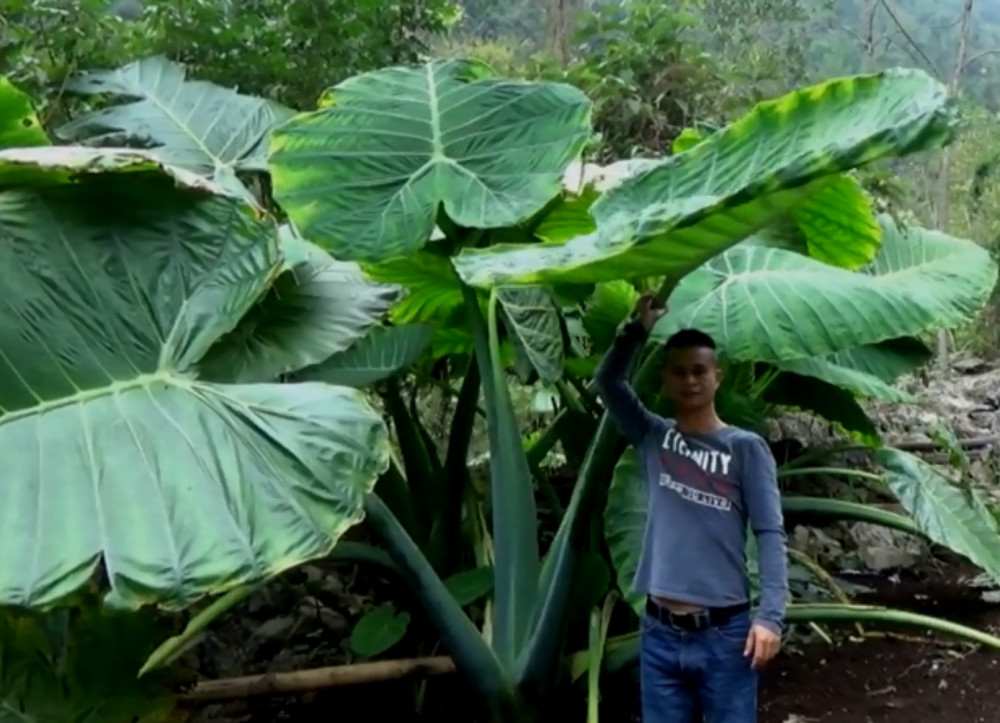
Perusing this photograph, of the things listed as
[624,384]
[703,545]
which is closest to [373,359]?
[624,384]

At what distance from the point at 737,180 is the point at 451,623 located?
1.06 m

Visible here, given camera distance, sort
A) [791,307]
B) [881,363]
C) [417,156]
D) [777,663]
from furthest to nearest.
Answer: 1. [881,363]
2. [777,663]
3. [417,156]
4. [791,307]

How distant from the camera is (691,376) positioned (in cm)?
165

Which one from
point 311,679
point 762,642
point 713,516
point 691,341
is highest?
point 691,341

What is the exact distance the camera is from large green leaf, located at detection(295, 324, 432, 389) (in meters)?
2.22

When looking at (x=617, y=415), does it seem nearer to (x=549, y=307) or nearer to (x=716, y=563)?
(x=716, y=563)

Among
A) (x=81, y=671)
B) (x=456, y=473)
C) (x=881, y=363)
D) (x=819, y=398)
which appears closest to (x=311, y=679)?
(x=81, y=671)

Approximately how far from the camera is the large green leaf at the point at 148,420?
1.23 meters

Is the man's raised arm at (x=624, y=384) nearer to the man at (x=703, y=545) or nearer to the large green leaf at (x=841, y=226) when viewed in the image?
the man at (x=703, y=545)

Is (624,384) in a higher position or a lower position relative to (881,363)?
higher

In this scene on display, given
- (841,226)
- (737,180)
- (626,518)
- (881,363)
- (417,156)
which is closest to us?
(737,180)

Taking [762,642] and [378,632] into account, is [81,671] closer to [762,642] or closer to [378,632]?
[378,632]

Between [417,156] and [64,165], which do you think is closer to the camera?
[64,165]

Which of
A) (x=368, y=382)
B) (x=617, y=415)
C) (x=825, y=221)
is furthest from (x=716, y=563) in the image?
(x=825, y=221)
